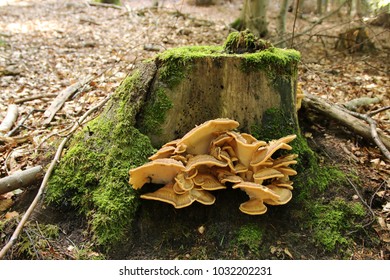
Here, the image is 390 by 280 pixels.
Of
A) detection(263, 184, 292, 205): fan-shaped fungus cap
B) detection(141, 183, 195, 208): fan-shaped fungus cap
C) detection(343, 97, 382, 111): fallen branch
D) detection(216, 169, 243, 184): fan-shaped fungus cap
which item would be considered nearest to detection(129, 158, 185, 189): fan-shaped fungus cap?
detection(141, 183, 195, 208): fan-shaped fungus cap

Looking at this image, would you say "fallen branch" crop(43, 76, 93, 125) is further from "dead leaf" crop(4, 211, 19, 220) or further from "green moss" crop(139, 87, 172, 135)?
"green moss" crop(139, 87, 172, 135)

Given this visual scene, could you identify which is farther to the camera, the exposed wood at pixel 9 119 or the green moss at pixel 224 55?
the exposed wood at pixel 9 119

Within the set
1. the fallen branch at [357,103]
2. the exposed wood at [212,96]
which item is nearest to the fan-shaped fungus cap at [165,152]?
the exposed wood at [212,96]

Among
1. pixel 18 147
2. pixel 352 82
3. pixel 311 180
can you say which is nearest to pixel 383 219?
pixel 311 180

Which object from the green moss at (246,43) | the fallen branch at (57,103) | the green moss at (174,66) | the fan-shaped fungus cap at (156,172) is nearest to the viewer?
the fan-shaped fungus cap at (156,172)

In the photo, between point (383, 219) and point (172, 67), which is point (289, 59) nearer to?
point (172, 67)

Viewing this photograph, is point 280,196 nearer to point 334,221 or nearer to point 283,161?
point 283,161

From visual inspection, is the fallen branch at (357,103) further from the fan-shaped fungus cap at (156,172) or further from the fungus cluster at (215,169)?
the fan-shaped fungus cap at (156,172)

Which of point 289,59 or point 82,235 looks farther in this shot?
point 289,59
